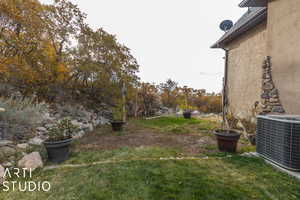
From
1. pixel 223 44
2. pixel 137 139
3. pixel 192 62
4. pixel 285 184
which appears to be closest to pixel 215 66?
pixel 192 62

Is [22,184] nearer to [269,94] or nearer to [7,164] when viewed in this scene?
[7,164]

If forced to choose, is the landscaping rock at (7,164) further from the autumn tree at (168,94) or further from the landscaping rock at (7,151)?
the autumn tree at (168,94)

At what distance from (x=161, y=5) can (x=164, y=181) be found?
611 centimetres

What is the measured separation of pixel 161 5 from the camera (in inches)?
209

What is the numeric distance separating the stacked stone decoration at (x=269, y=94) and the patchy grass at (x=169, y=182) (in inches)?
54.2

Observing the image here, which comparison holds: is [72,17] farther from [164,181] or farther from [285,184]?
[285,184]

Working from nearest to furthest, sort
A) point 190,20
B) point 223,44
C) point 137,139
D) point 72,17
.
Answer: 1. point 137,139
2. point 72,17
3. point 223,44
4. point 190,20

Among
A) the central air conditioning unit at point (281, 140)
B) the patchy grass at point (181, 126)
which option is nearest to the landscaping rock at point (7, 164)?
the patchy grass at point (181, 126)

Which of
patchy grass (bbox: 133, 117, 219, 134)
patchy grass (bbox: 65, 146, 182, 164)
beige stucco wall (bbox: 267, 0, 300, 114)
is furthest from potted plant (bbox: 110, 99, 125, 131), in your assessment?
beige stucco wall (bbox: 267, 0, 300, 114)

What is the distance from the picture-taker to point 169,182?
1.66 m

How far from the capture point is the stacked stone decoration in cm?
279

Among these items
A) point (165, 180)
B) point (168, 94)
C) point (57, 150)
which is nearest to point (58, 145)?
point (57, 150)

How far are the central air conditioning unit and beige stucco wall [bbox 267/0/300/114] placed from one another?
0.80 meters

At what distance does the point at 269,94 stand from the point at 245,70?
132cm
